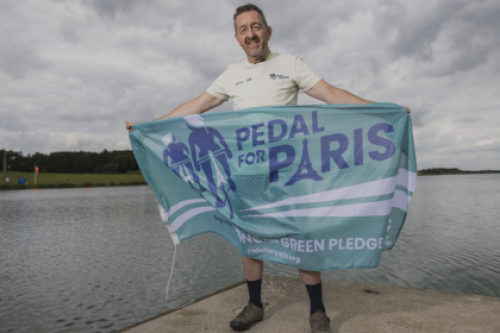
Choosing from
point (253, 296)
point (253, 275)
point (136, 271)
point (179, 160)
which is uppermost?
point (179, 160)

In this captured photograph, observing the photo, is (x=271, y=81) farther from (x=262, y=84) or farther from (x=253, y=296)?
(x=253, y=296)

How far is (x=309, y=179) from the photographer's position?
253 cm

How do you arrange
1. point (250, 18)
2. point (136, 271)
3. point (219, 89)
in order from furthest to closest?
point (136, 271), point (219, 89), point (250, 18)

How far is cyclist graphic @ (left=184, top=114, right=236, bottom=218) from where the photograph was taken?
276 cm

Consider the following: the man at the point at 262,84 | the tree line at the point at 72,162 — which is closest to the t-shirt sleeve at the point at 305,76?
the man at the point at 262,84

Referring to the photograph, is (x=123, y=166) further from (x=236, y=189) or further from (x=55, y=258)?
(x=236, y=189)

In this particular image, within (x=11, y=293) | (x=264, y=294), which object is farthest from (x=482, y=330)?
(x=11, y=293)

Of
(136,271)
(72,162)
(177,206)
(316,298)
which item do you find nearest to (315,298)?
(316,298)

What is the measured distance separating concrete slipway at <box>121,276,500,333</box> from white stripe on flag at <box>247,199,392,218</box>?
33.3 inches

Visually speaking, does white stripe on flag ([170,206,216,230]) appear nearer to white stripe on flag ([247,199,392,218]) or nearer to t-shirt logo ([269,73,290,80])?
white stripe on flag ([247,199,392,218])

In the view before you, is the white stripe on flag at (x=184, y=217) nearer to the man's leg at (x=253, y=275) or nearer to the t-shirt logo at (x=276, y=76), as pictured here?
the man's leg at (x=253, y=275)

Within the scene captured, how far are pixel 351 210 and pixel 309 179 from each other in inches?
14.8

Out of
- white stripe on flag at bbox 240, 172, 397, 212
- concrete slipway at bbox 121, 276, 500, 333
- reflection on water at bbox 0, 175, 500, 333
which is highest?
white stripe on flag at bbox 240, 172, 397, 212

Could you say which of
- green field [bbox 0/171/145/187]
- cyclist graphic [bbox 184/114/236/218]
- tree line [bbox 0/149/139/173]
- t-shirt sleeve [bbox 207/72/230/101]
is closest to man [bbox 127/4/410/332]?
t-shirt sleeve [bbox 207/72/230/101]
